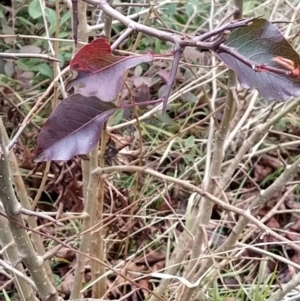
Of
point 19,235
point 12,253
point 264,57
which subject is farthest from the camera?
point 12,253

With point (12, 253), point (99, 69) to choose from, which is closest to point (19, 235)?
point (12, 253)

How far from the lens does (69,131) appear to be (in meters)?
0.48

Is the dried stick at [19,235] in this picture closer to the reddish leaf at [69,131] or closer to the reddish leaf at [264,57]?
the reddish leaf at [69,131]

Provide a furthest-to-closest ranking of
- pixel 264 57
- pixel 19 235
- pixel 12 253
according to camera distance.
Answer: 1. pixel 12 253
2. pixel 19 235
3. pixel 264 57

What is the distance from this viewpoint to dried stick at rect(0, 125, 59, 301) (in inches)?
23.0

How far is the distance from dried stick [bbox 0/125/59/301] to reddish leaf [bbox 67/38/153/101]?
0.65 feet

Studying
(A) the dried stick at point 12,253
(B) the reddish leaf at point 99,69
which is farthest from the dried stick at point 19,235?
(B) the reddish leaf at point 99,69

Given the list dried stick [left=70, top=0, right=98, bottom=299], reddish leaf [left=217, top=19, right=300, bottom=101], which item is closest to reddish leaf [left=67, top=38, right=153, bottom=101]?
reddish leaf [left=217, top=19, right=300, bottom=101]

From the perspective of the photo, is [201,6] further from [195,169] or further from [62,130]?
[62,130]

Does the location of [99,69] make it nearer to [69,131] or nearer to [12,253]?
[69,131]

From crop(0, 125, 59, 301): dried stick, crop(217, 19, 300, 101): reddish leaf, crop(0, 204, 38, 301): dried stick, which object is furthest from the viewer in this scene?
crop(0, 204, 38, 301): dried stick

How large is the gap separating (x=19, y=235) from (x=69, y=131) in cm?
27

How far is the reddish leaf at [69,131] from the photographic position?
47 centimetres

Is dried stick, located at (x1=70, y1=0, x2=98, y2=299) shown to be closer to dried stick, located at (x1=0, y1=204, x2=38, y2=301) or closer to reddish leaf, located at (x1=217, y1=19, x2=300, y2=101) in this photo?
dried stick, located at (x1=0, y1=204, x2=38, y2=301)
